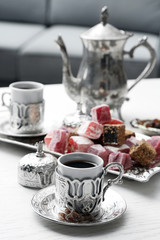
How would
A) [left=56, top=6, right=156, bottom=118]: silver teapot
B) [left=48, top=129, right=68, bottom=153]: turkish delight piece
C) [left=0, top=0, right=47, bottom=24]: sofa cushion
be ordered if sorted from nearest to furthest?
[left=48, top=129, right=68, bottom=153]: turkish delight piece → [left=56, top=6, right=156, bottom=118]: silver teapot → [left=0, top=0, right=47, bottom=24]: sofa cushion

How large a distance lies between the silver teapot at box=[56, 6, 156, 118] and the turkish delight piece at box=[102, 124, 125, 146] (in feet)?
0.91

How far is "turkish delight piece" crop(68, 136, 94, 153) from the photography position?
38.8 inches

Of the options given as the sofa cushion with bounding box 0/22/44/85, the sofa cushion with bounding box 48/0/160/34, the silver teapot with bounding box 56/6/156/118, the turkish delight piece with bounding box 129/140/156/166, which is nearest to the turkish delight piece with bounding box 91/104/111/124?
the turkish delight piece with bounding box 129/140/156/166

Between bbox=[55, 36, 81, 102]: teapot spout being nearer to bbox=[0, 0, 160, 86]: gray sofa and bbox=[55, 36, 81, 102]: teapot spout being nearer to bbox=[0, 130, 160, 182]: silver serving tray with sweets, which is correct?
bbox=[0, 130, 160, 182]: silver serving tray with sweets

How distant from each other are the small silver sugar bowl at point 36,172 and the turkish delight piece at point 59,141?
97mm

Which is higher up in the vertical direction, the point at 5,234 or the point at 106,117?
the point at 106,117

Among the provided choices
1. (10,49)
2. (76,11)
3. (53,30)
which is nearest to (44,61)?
(10,49)

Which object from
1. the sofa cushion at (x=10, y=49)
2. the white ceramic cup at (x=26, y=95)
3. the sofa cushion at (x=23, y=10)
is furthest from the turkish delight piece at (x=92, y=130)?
the sofa cushion at (x=23, y=10)

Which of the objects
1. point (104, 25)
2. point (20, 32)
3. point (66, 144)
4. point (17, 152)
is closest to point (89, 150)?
point (66, 144)

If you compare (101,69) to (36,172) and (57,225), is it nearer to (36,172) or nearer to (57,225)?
(36,172)

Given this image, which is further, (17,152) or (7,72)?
(7,72)

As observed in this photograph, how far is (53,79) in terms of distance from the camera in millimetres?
2555

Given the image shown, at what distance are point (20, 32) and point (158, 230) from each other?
85.5 inches

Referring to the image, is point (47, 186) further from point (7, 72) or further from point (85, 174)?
point (7, 72)
